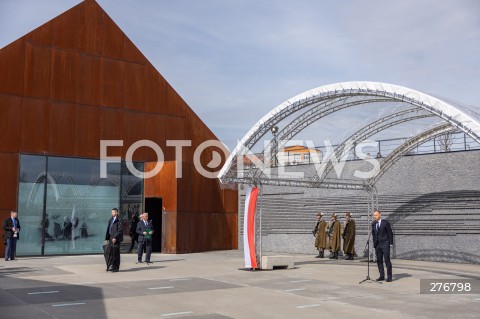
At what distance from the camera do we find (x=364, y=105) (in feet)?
53.8

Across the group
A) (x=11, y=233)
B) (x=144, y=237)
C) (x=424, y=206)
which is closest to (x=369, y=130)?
(x=424, y=206)

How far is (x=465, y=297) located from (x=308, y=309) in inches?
141

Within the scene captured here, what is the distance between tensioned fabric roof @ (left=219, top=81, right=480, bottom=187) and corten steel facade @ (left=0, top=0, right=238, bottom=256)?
5587 mm

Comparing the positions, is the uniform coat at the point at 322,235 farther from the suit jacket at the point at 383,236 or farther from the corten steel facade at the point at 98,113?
the suit jacket at the point at 383,236

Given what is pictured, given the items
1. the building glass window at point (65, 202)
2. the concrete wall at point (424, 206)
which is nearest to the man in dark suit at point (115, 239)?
the concrete wall at point (424, 206)

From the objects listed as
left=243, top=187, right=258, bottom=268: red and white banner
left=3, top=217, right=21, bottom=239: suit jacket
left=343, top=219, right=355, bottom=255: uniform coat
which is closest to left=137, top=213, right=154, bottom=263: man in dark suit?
left=243, top=187, right=258, bottom=268: red and white banner

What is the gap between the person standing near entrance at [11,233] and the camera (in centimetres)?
1752

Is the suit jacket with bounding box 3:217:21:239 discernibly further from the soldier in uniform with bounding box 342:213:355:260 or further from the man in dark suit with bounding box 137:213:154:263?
the soldier in uniform with bounding box 342:213:355:260

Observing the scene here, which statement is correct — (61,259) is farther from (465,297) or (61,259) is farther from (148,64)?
(465,297)

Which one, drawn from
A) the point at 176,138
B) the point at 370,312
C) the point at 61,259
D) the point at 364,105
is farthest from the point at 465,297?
the point at 176,138

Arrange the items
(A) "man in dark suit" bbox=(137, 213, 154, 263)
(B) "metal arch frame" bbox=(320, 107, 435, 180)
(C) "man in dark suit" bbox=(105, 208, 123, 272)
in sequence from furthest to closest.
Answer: (A) "man in dark suit" bbox=(137, 213, 154, 263) → (B) "metal arch frame" bbox=(320, 107, 435, 180) → (C) "man in dark suit" bbox=(105, 208, 123, 272)

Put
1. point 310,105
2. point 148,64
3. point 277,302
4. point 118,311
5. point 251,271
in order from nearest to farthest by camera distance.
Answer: point 118,311 → point 277,302 → point 251,271 → point 310,105 → point 148,64

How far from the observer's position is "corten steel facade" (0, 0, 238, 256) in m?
19.2

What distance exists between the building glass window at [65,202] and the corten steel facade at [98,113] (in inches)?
17.1
